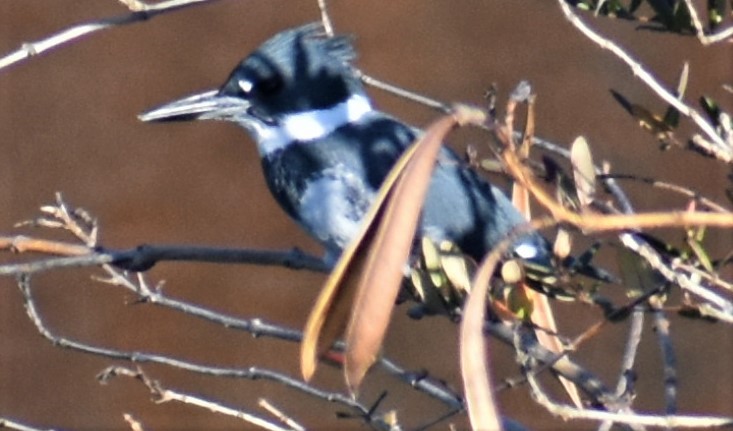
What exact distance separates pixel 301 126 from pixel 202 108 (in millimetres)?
174

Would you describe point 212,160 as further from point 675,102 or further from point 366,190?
point 675,102

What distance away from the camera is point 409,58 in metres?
3.78

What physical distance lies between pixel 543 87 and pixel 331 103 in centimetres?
137

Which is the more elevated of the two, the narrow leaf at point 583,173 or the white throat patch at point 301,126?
the narrow leaf at point 583,173

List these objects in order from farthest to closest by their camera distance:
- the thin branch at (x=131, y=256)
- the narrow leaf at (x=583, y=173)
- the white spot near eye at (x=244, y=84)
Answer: the white spot near eye at (x=244, y=84), the thin branch at (x=131, y=256), the narrow leaf at (x=583, y=173)

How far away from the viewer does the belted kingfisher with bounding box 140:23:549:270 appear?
2059mm

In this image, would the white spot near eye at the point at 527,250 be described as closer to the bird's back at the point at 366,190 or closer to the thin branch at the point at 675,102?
the bird's back at the point at 366,190

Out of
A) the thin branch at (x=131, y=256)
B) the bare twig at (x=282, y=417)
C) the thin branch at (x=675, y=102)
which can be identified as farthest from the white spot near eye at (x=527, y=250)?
the thin branch at (x=675, y=102)

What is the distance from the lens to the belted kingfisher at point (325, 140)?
206 cm

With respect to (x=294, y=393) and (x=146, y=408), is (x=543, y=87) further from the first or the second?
(x=146, y=408)

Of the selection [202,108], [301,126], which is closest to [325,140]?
[301,126]

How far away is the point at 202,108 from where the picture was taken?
7.79ft

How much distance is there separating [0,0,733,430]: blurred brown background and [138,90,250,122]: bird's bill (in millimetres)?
1234

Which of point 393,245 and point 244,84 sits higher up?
point 393,245
